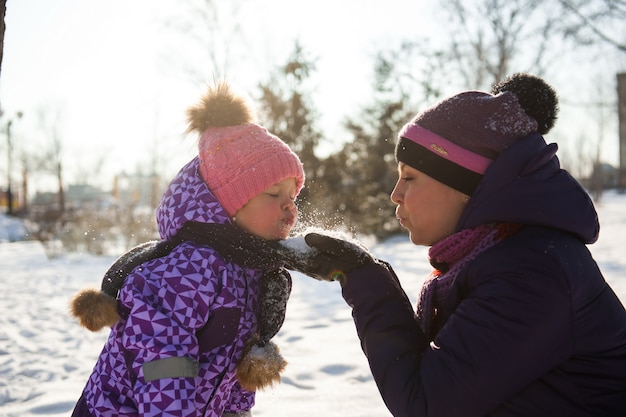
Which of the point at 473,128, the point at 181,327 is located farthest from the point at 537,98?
the point at 181,327

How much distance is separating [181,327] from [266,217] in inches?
20.3

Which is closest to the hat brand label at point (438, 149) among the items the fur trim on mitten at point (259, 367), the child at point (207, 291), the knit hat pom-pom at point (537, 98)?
the knit hat pom-pom at point (537, 98)

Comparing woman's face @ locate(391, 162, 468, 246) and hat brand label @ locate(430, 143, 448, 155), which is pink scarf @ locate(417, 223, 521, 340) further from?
hat brand label @ locate(430, 143, 448, 155)

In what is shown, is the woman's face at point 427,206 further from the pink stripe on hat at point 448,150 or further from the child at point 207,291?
the child at point 207,291

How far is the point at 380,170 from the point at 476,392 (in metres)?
13.5

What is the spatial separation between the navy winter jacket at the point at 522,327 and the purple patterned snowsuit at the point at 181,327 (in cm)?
54

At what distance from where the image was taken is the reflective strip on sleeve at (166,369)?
1467 millimetres

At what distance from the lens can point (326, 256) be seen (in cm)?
153

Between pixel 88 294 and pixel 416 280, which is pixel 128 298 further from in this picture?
pixel 416 280

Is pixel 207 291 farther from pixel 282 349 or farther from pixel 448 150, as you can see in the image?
pixel 282 349

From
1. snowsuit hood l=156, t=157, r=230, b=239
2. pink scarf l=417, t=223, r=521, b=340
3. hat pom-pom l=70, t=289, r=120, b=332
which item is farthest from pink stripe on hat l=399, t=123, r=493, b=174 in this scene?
hat pom-pom l=70, t=289, r=120, b=332

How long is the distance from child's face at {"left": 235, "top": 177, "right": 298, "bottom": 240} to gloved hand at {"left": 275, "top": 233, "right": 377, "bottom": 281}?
0.25m

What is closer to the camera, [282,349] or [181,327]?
[181,327]

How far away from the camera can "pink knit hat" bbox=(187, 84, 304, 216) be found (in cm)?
187
